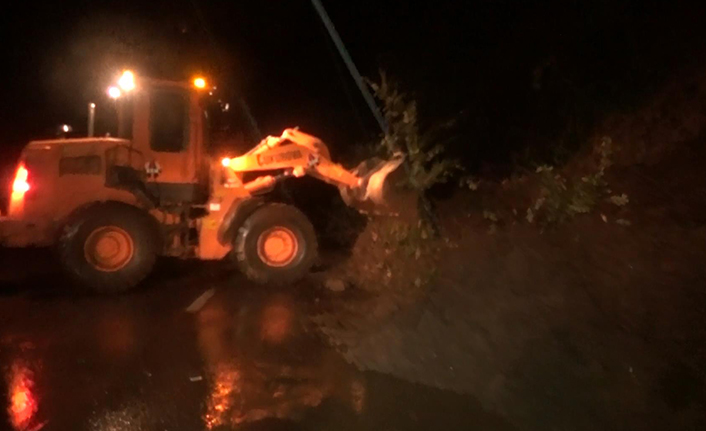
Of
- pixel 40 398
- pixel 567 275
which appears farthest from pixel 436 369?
pixel 40 398

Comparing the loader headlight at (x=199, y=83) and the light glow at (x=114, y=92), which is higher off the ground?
the loader headlight at (x=199, y=83)

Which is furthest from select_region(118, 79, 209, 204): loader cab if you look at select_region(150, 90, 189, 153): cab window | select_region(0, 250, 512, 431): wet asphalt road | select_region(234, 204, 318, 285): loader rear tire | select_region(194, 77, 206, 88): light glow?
select_region(0, 250, 512, 431): wet asphalt road

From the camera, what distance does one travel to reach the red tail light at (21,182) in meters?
11.4

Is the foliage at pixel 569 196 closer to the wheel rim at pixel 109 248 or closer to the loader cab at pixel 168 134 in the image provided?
the loader cab at pixel 168 134

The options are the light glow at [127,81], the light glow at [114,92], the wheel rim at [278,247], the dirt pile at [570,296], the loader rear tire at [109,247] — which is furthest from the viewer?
the wheel rim at [278,247]

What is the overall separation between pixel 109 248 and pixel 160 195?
1.21 m

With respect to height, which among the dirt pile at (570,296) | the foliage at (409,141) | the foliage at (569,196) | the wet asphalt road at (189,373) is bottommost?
the wet asphalt road at (189,373)

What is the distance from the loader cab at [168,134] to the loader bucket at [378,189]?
2.43m

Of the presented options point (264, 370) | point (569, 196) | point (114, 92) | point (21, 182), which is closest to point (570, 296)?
point (569, 196)

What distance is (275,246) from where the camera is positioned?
12344 millimetres

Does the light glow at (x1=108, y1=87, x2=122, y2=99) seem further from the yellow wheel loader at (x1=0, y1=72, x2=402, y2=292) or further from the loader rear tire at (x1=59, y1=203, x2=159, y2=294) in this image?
the loader rear tire at (x1=59, y1=203, x2=159, y2=294)

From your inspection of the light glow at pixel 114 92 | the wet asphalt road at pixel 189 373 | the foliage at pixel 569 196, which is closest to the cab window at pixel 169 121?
A: the light glow at pixel 114 92

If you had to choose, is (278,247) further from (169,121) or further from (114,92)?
(114,92)

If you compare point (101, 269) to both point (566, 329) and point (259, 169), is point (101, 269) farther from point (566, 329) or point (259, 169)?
point (566, 329)
